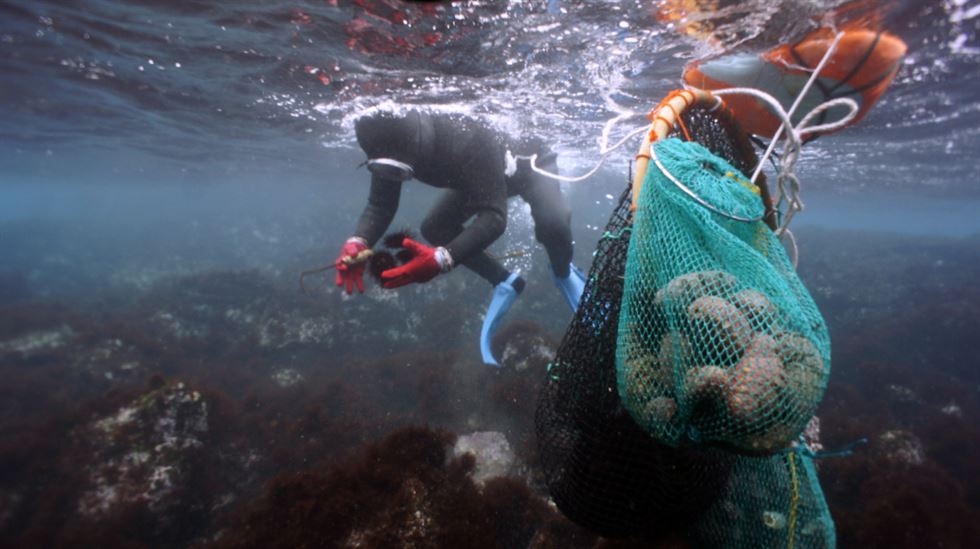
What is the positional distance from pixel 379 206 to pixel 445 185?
1.06m

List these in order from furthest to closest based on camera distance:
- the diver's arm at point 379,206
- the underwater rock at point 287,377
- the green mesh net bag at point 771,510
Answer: the underwater rock at point 287,377 → the diver's arm at point 379,206 → the green mesh net bag at point 771,510

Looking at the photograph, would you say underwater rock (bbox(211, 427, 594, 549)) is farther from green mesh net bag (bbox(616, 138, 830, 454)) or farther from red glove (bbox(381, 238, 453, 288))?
green mesh net bag (bbox(616, 138, 830, 454))

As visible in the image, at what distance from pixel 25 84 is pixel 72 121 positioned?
23.7ft

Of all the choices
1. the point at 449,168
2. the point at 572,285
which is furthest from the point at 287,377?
the point at 449,168

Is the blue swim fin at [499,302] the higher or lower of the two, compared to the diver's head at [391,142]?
lower

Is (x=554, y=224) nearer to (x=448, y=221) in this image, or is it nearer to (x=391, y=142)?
(x=448, y=221)

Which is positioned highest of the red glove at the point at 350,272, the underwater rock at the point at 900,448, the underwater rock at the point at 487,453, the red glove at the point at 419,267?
the red glove at the point at 419,267

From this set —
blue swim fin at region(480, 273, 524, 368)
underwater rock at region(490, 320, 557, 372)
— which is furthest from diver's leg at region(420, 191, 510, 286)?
underwater rock at region(490, 320, 557, 372)

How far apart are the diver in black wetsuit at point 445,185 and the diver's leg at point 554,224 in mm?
17

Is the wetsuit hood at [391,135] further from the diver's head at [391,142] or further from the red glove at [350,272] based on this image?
the red glove at [350,272]

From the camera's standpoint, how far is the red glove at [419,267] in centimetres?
346

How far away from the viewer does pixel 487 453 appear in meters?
5.88

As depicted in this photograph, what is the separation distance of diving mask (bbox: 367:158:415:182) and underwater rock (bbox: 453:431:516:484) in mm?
3712

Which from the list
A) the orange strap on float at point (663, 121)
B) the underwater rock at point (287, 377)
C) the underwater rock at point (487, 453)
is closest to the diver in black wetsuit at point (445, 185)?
the underwater rock at point (487, 453)
